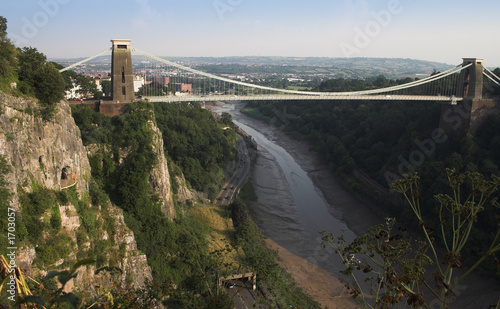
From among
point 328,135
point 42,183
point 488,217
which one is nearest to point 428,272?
point 488,217

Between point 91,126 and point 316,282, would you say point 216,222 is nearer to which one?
point 316,282

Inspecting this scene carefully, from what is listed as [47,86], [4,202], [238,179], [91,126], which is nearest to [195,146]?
[238,179]

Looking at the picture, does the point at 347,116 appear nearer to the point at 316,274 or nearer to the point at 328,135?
the point at 328,135

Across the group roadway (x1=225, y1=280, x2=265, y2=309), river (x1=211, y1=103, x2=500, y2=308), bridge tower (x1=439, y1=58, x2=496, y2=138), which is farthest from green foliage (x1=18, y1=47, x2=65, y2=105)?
bridge tower (x1=439, y1=58, x2=496, y2=138)

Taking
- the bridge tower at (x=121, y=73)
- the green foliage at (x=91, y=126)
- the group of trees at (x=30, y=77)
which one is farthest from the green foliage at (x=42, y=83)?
the bridge tower at (x=121, y=73)

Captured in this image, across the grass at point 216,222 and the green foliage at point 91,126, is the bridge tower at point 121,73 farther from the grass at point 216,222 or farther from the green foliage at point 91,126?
the grass at point 216,222

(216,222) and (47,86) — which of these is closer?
(47,86)
